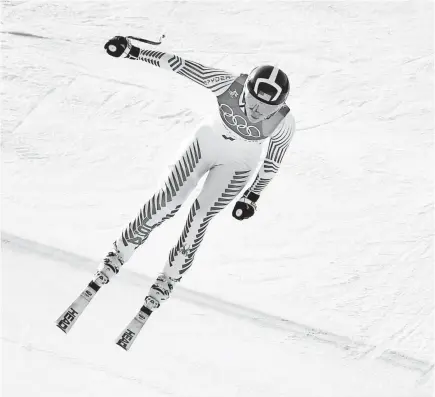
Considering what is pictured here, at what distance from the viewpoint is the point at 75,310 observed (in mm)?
5078

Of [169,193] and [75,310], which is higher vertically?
[169,193]

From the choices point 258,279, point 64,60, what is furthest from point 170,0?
point 258,279

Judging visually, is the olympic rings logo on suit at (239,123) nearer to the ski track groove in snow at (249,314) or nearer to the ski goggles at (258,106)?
the ski goggles at (258,106)

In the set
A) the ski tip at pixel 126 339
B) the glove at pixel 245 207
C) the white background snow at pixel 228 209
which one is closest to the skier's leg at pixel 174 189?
the glove at pixel 245 207

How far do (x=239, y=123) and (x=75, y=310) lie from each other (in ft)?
4.46

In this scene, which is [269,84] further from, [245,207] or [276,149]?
[245,207]

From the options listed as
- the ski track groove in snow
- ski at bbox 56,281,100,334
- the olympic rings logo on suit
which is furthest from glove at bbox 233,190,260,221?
the ski track groove in snow

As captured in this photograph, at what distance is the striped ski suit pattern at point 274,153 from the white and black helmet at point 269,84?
0.83ft

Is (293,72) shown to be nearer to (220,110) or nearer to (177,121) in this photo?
(177,121)

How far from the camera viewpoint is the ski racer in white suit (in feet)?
15.4

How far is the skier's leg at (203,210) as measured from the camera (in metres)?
4.87

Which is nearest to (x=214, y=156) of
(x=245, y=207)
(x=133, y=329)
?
(x=245, y=207)

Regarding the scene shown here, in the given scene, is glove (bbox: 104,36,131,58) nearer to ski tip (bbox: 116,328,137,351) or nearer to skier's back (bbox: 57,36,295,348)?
skier's back (bbox: 57,36,295,348)

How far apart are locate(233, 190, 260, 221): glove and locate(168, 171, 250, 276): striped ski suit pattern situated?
0.07 meters
